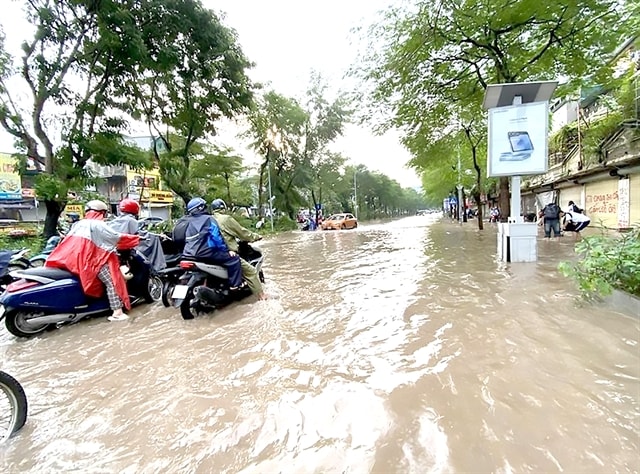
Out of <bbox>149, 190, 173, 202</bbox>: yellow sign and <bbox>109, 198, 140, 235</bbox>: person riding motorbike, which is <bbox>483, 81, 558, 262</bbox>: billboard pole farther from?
<bbox>149, 190, 173, 202</bbox>: yellow sign

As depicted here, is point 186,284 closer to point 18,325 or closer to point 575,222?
point 18,325

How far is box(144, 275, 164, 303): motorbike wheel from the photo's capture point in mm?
4969

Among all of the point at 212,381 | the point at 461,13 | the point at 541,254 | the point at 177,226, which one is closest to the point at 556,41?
the point at 461,13

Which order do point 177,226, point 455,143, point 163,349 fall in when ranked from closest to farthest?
point 163,349 < point 177,226 < point 455,143

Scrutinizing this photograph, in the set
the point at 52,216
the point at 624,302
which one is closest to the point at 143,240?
the point at 52,216

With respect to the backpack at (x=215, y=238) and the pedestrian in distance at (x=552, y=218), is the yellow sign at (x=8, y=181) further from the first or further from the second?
the pedestrian in distance at (x=552, y=218)

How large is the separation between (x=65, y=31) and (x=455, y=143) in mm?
15824

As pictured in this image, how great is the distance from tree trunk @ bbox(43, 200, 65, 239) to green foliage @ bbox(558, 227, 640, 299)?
10267 mm

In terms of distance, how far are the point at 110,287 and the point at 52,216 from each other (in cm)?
605

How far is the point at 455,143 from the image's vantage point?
57.1 ft

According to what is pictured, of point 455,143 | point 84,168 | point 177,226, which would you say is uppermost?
point 455,143

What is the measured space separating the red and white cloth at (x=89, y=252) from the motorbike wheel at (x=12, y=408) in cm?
204

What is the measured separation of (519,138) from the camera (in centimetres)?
673

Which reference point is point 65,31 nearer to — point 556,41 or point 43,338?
point 43,338
